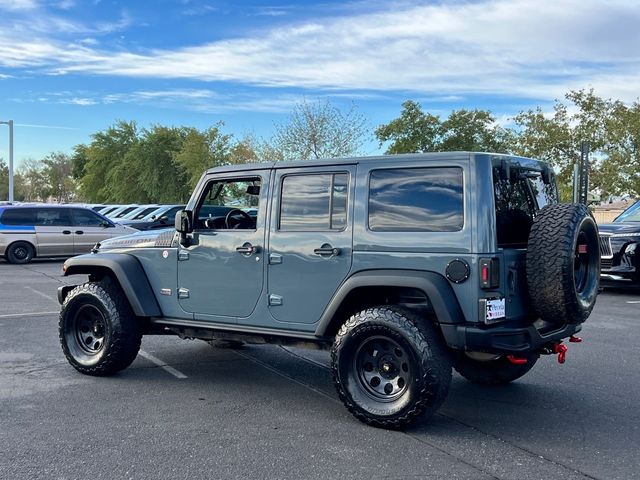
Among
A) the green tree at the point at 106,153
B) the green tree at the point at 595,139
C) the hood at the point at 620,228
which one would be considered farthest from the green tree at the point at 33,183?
the hood at the point at 620,228

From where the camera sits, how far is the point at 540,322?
489cm

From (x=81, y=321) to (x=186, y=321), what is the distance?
1293 mm

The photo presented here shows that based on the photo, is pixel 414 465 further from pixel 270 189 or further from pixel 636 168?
pixel 636 168

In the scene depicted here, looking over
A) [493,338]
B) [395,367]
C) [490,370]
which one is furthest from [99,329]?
[493,338]

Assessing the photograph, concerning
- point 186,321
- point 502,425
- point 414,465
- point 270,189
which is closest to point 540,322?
point 502,425

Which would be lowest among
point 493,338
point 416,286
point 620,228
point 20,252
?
point 20,252

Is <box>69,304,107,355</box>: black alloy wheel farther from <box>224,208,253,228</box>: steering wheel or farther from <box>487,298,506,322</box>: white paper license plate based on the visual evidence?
<box>487,298,506,322</box>: white paper license plate

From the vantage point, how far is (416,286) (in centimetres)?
462

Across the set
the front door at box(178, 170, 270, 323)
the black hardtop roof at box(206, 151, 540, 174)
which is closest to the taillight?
the black hardtop roof at box(206, 151, 540, 174)

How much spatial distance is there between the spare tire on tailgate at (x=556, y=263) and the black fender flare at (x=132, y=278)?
330 centimetres

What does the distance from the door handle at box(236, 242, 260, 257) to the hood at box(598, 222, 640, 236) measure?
8.60 meters

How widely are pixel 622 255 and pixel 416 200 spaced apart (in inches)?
325

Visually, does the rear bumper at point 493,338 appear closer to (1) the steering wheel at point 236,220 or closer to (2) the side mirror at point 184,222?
(1) the steering wheel at point 236,220

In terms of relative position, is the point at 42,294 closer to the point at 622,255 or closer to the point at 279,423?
the point at 279,423
